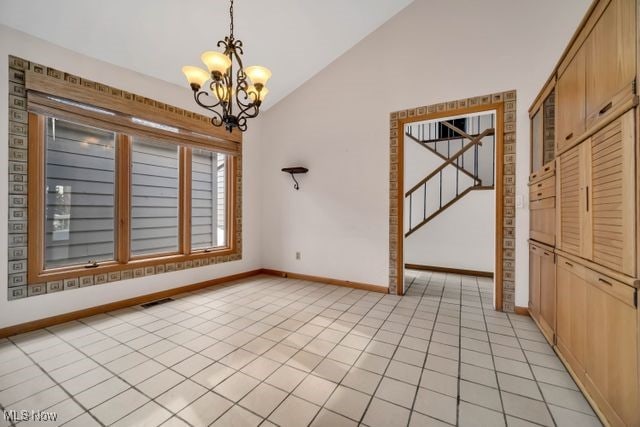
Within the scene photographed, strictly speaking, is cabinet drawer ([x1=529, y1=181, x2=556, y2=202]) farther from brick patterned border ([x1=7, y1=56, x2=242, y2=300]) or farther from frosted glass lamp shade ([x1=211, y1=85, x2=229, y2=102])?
brick patterned border ([x1=7, y1=56, x2=242, y2=300])

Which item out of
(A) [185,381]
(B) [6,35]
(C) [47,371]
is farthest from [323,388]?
(B) [6,35]

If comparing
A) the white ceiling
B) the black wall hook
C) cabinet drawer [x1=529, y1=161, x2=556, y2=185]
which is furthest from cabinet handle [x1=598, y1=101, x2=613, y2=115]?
the black wall hook

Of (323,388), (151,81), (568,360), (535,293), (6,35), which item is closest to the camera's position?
(323,388)

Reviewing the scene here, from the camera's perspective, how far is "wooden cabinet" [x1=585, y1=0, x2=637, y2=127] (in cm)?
123

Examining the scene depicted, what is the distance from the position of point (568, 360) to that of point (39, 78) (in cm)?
→ 502

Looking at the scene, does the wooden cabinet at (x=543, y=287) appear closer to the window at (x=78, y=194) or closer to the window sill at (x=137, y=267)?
the window sill at (x=137, y=267)

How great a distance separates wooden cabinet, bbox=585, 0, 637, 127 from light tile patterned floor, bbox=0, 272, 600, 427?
172cm

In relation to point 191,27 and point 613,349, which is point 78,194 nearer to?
point 191,27

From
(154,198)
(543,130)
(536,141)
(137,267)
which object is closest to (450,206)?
(536,141)

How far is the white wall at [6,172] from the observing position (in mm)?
2348

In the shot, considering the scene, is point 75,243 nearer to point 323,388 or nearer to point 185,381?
point 185,381

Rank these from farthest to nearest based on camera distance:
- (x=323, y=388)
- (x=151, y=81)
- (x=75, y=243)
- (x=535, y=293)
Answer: (x=151, y=81), (x=75, y=243), (x=535, y=293), (x=323, y=388)

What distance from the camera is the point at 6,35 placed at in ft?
7.67

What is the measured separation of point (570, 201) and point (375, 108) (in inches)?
102
